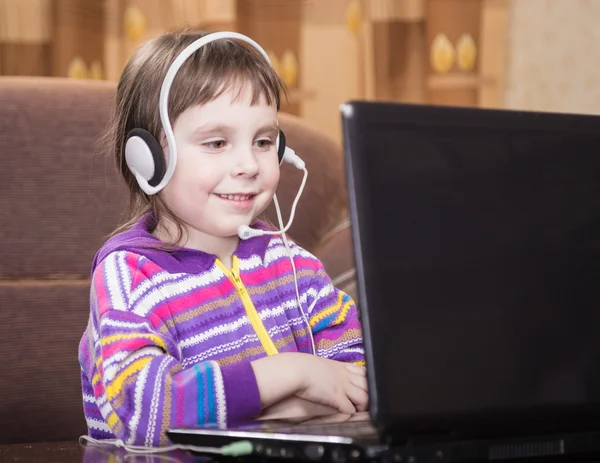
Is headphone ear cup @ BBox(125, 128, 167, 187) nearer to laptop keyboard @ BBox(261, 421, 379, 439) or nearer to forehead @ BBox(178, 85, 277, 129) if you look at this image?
forehead @ BBox(178, 85, 277, 129)

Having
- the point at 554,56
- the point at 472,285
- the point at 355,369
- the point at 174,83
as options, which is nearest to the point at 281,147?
the point at 174,83

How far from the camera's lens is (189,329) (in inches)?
41.1

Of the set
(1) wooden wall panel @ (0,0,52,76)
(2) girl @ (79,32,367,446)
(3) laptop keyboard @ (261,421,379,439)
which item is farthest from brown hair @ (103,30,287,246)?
(1) wooden wall panel @ (0,0,52,76)

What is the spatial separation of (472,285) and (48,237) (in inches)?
37.4

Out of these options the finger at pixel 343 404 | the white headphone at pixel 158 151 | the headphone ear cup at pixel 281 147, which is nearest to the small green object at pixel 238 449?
the finger at pixel 343 404

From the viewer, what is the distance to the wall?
195 centimetres

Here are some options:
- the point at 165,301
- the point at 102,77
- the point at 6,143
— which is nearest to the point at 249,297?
the point at 165,301

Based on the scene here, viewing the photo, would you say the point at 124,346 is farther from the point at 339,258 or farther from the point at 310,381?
the point at 339,258

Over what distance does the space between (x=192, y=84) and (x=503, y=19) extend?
4.04ft

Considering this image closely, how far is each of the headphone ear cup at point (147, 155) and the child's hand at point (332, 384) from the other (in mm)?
281

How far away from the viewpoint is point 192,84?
1.05 m

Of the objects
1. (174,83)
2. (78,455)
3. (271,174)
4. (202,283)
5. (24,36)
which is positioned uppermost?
(24,36)

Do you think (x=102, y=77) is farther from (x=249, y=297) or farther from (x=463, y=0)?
(x=249, y=297)

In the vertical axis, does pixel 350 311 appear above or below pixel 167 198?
below
